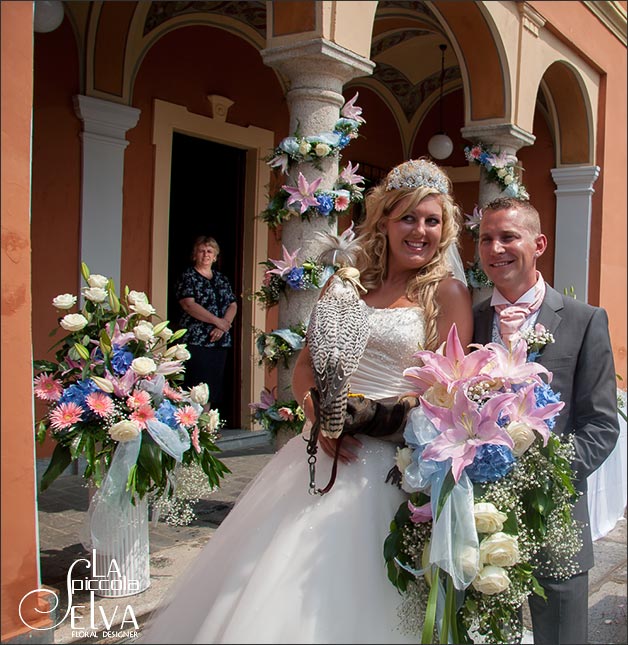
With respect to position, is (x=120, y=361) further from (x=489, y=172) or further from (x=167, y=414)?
(x=489, y=172)

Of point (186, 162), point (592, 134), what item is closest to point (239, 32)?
point (186, 162)

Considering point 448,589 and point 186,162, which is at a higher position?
point 186,162

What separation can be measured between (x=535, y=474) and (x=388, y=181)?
44.6 inches

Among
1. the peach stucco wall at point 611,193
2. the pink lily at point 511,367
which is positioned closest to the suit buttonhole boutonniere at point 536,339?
the pink lily at point 511,367

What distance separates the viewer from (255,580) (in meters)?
1.90

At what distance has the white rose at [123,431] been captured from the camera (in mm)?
3250

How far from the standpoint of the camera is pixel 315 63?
14.4ft

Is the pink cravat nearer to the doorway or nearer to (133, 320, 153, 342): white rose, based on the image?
(133, 320, 153, 342): white rose

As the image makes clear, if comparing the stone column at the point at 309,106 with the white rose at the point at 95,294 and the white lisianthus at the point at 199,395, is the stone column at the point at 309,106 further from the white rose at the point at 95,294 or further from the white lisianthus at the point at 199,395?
the white rose at the point at 95,294

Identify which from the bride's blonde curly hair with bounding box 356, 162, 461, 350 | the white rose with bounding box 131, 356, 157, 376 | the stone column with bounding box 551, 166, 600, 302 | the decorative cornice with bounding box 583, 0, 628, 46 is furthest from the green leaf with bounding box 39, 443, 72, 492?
the decorative cornice with bounding box 583, 0, 628, 46

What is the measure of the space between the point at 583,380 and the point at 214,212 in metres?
6.58

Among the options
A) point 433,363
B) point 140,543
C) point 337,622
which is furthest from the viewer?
point 140,543

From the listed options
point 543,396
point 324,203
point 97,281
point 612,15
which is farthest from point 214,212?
point 543,396

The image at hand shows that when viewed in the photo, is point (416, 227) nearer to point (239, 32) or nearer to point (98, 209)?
point (98, 209)
